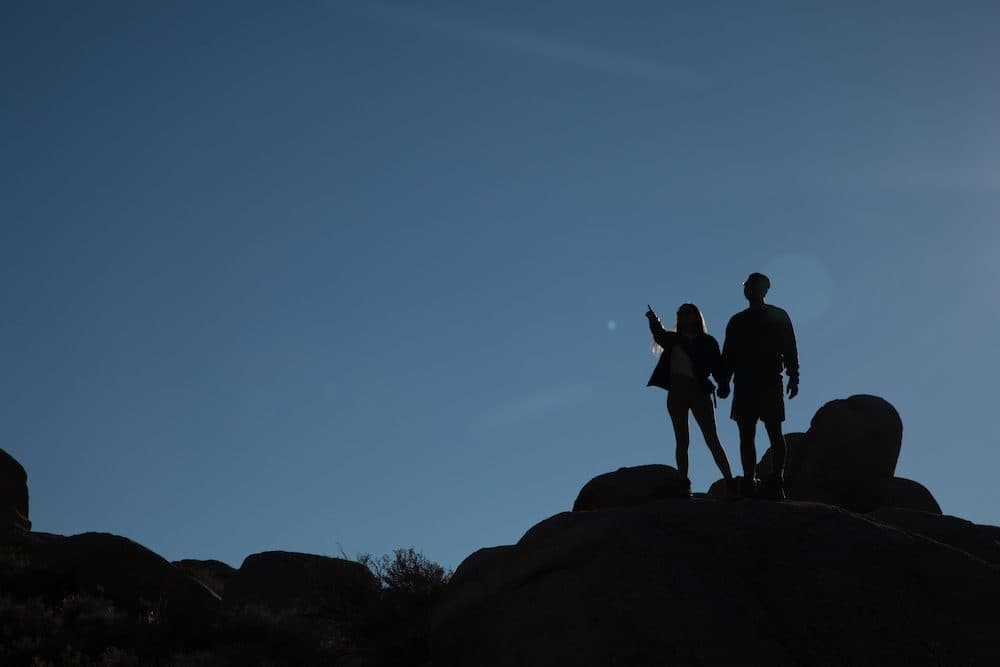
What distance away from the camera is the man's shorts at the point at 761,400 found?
10156 millimetres

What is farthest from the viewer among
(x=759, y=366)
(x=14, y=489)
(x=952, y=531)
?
(x=14, y=489)

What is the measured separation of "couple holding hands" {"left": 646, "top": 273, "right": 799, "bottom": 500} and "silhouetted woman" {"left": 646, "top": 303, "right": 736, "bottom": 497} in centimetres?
1

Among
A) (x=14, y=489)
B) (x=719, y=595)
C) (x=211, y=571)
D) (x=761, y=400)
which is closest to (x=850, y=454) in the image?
(x=761, y=400)

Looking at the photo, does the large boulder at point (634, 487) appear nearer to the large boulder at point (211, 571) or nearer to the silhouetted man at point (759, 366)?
the silhouetted man at point (759, 366)

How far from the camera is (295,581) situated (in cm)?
1731

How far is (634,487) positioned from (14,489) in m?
16.6

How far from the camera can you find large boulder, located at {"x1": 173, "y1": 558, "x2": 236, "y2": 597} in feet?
65.0

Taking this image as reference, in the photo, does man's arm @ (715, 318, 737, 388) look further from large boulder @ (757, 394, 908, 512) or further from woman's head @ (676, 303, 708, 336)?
large boulder @ (757, 394, 908, 512)

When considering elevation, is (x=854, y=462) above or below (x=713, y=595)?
above

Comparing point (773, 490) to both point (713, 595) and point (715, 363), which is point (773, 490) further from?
point (713, 595)

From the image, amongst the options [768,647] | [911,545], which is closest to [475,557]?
[768,647]

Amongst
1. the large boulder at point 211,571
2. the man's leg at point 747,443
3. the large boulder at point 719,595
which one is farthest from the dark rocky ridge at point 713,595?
the large boulder at point 211,571

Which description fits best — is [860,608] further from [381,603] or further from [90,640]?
[90,640]

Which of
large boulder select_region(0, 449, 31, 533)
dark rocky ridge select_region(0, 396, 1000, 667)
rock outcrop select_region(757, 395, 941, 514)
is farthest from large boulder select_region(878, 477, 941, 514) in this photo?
large boulder select_region(0, 449, 31, 533)
